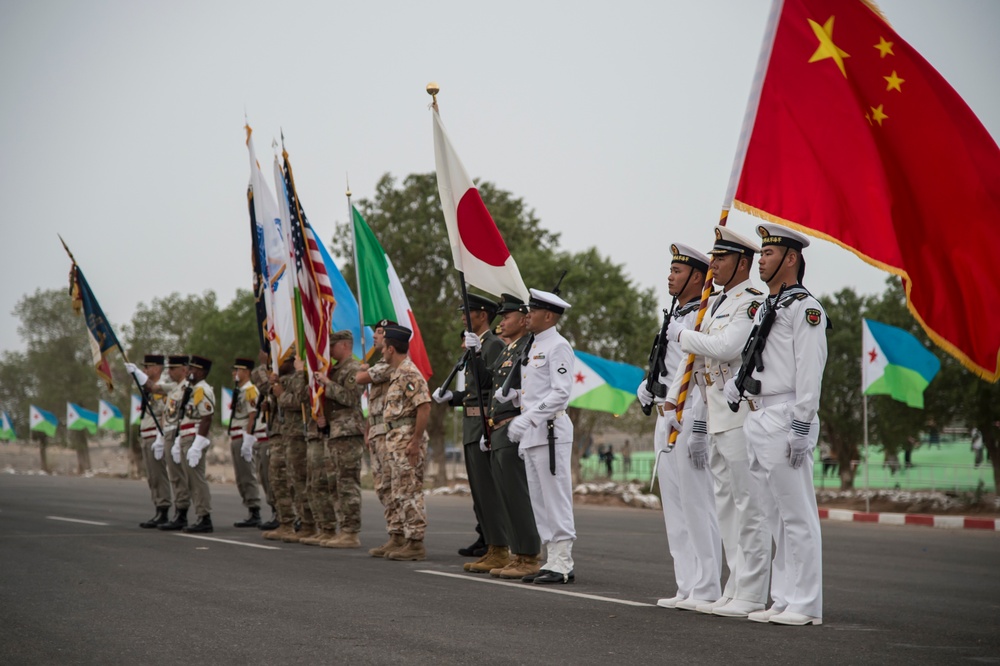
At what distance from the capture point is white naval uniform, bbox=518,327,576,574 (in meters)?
8.45

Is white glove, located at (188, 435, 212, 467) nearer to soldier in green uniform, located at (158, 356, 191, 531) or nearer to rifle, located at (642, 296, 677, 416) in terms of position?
soldier in green uniform, located at (158, 356, 191, 531)

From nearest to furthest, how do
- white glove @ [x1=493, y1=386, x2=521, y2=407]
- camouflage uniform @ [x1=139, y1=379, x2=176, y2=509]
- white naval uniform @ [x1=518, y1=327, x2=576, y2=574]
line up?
1. white naval uniform @ [x1=518, y1=327, x2=576, y2=574]
2. white glove @ [x1=493, y1=386, x2=521, y2=407]
3. camouflage uniform @ [x1=139, y1=379, x2=176, y2=509]

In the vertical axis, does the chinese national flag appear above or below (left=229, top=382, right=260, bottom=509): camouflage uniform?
above

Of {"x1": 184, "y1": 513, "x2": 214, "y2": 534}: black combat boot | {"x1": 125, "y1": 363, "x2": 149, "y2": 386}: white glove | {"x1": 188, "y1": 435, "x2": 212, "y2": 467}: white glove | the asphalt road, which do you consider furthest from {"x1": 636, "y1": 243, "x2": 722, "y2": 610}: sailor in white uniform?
{"x1": 125, "y1": 363, "x2": 149, "y2": 386}: white glove

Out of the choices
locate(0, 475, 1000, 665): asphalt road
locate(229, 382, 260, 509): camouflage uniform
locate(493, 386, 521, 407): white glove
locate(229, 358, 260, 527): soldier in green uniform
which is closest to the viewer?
locate(0, 475, 1000, 665): asphalt road

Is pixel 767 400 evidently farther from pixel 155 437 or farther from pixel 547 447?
pixel 155 437

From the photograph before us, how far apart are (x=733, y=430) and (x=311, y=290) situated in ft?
20.4

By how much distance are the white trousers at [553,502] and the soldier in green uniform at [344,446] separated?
3017 millimetres

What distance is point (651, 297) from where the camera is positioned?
35.8 metres

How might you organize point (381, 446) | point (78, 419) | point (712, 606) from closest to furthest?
point (712, 606) < point (381, 446) < point (78, 419)

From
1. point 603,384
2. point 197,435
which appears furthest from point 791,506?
point 603,384

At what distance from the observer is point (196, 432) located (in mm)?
13578

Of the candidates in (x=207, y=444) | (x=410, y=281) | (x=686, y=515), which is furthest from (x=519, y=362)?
(x=410, y=281)

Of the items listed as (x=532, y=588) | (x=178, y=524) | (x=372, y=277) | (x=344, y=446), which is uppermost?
(x=372, y=277)
